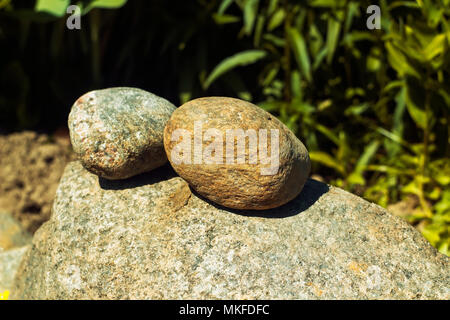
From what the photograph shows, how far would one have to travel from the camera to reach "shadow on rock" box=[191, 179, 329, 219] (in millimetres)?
2072

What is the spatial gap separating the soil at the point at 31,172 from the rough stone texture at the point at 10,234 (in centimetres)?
23

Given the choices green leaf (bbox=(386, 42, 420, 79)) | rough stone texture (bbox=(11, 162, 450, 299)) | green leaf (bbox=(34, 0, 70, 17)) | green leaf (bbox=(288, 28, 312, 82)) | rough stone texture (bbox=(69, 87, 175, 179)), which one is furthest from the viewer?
green leaf (bbox=(34, 0, 70, 17))

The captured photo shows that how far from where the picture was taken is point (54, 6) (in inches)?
133

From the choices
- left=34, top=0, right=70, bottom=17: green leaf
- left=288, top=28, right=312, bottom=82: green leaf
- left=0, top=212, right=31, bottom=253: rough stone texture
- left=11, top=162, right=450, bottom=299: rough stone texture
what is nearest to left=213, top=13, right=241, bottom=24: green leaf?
left=288, top=28, right=312, bottom=82: green leaf

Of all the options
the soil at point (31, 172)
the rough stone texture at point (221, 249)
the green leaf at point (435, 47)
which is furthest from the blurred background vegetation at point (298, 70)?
the rough stone texture at point (221, 249)

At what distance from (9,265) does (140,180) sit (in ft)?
3.78

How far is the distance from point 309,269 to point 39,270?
122cm

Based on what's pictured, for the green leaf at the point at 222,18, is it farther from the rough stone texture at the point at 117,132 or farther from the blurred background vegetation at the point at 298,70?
the rough stone texture at the point at 117,132

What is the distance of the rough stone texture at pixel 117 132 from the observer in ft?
6.58

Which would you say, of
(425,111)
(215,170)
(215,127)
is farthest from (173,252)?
(425,111)

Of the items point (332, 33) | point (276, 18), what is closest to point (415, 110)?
point (332, 33)

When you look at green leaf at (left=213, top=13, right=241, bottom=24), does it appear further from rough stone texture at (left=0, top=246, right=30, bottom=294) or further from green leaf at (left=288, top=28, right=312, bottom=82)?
rough stone texture at (left=0, top=246, right=30, bottom=294)

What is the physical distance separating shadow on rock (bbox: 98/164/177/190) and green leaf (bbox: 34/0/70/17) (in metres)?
1.65

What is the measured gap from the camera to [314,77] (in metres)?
3.62
